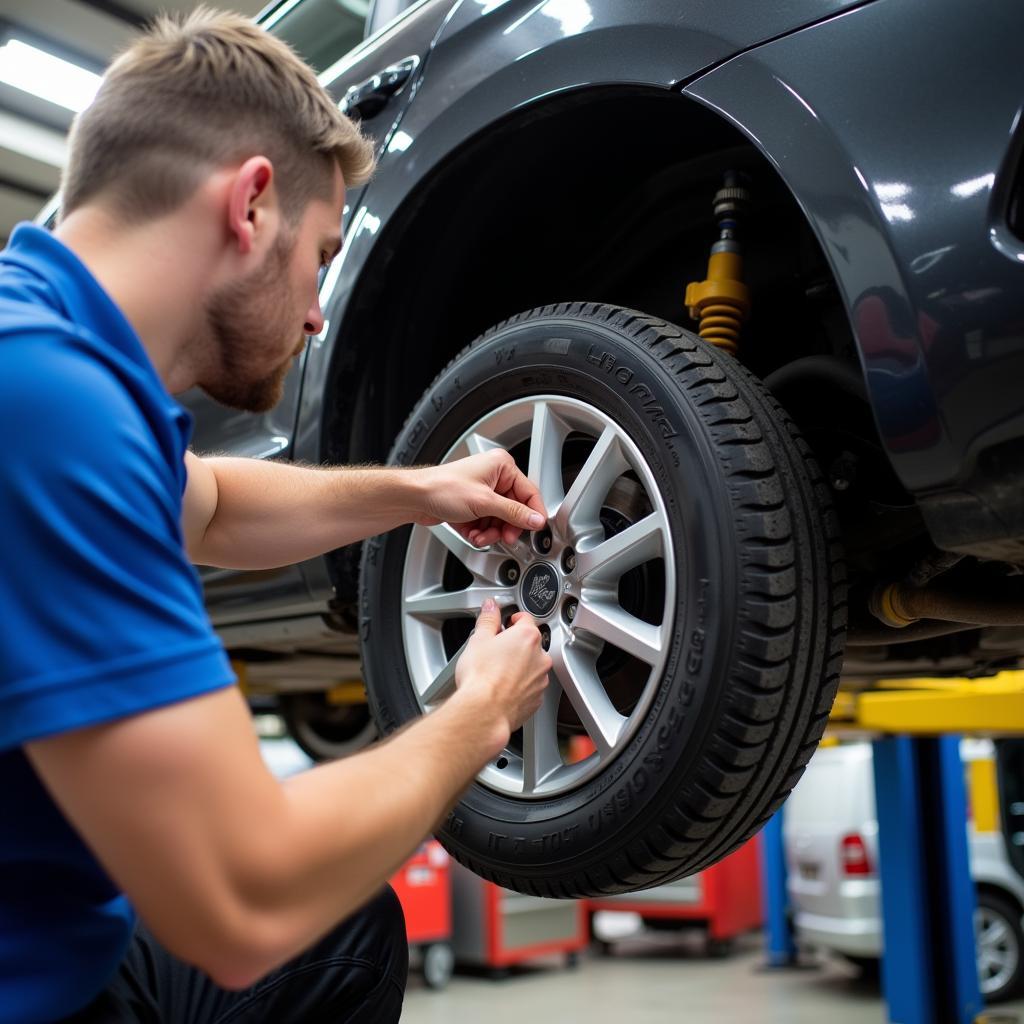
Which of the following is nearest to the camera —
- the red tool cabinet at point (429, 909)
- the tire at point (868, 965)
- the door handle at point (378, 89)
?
the door handle at point (378, 89)

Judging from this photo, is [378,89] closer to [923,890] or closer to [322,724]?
[322,724]

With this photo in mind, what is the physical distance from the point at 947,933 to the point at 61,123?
5.94 meters

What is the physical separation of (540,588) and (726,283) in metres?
A: 0.41

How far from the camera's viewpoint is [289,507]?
46.7 inches

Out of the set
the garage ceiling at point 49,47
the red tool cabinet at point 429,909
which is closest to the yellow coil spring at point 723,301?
the garage ceiling at point 49,47

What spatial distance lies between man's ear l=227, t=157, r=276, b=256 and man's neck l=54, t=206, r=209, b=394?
0.03 metres

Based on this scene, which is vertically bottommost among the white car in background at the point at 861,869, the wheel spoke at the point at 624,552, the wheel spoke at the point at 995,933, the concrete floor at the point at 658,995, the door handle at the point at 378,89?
the concrete floor at the point at 658,995

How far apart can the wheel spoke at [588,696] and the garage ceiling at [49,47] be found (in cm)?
398

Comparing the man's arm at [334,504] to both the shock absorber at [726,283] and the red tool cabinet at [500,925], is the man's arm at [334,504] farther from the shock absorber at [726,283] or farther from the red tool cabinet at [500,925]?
the red tool cabinet at [500,925]

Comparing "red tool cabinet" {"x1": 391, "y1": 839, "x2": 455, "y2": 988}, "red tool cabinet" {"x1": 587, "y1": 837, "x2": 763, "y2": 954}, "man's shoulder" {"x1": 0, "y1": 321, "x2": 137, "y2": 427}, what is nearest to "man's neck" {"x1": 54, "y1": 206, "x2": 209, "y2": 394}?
"man's shoulder" {"x1": 0, "y1": 321, "x2": 137, "y2": 427}

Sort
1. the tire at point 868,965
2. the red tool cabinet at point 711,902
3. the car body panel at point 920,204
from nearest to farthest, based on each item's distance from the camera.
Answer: the car body panel at point 920,204 < the tire at point 868,965 < the red tool cabinet at point 711,902

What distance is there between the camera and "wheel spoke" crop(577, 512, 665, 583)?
1.11 meters

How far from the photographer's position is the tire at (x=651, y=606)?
1035mm

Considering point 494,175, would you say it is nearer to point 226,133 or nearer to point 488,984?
point 226,133
